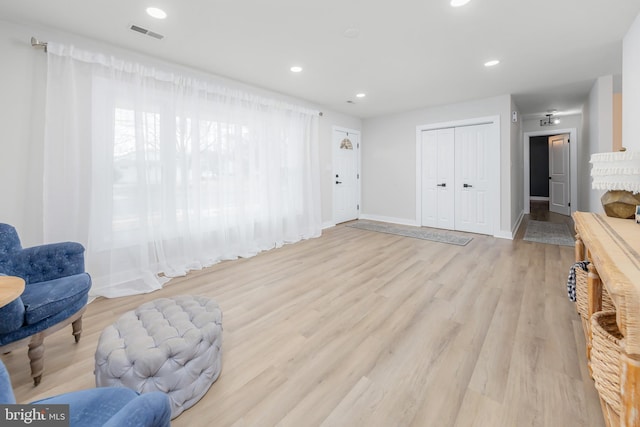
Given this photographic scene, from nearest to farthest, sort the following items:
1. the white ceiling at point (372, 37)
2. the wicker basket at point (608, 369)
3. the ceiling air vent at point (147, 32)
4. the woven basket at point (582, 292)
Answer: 1. the wicker basket at point (608, 369)
2. the woven basket at point (582, 292)
3. the white ceiling at point (372, 37)
4. the ceiling air vent at point (147, 32)

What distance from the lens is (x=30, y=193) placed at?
101 inches

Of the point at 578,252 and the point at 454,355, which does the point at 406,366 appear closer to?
the point at 454,355

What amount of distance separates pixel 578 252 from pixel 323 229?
13.5 feet

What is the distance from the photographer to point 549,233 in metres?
5.17

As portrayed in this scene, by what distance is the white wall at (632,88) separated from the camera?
249cm

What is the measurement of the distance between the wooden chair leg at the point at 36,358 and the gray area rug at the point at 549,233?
6.10 m

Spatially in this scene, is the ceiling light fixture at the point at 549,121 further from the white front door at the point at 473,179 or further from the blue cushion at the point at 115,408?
the blue cushion at the point at 115,408

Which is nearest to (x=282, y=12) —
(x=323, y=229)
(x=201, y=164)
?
(x=201, y=164)

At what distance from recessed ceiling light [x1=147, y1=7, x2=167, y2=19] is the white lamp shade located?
354cm

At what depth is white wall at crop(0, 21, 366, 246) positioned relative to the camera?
2412 mm

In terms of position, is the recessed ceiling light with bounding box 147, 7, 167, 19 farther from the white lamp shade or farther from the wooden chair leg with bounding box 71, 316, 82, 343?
the white lamp shade

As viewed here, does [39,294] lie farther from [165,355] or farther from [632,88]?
[632,88]

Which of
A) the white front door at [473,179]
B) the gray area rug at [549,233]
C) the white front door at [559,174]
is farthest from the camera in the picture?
the white front door at [559,174]

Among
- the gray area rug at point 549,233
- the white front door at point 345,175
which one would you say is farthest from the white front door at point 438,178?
the white front door at point 345,175
